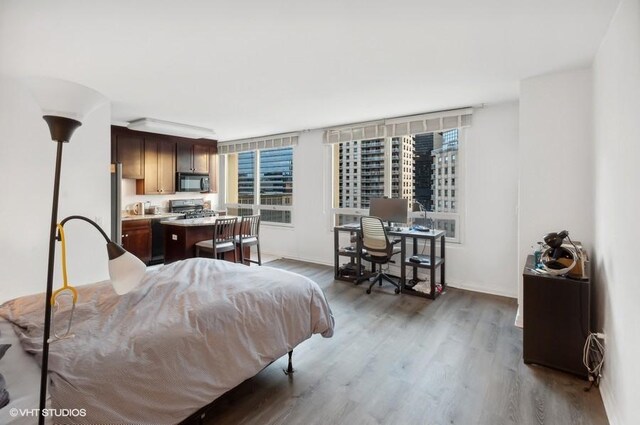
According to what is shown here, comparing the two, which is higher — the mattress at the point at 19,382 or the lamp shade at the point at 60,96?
the lamp shade at the point at 60,96

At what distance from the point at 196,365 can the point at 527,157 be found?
3095mm

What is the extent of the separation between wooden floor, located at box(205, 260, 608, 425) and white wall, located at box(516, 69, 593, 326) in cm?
65

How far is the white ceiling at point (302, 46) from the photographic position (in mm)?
1885

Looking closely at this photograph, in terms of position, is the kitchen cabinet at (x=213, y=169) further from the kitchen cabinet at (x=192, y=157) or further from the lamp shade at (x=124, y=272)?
the lamp shade at (x=124, y=272)

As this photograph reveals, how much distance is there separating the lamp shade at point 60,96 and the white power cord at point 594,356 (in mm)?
3032

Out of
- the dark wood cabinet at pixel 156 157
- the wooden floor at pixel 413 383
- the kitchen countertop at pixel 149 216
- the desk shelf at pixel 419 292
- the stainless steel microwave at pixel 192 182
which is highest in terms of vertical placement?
the dark wood cabinet at pixel 156 157

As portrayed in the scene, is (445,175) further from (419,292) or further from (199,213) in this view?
(199,213)

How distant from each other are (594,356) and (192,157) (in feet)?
20.5

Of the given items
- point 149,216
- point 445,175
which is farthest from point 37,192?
point 445,175

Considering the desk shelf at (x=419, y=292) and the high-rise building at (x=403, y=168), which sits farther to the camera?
the high-rise building at (x=403, y=168)

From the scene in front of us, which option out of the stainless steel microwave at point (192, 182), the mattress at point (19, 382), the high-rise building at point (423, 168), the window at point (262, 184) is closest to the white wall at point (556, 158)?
the high-rise building at point (423, 168)

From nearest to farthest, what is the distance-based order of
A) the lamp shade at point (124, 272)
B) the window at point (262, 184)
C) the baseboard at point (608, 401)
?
the lamp shade at point (124, 272) < the baseboard at point (608, 401) < the window at point (262, 184)

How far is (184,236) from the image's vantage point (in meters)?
4.48

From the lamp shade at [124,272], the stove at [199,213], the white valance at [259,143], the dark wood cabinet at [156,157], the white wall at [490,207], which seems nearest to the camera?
the lamp shade at [124,272]
